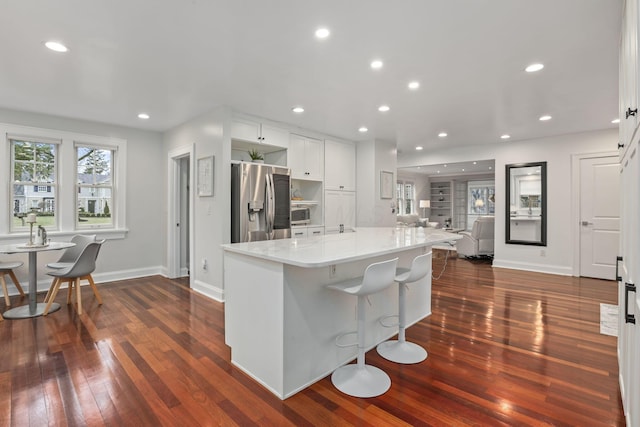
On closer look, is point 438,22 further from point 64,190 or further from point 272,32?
point 64,190

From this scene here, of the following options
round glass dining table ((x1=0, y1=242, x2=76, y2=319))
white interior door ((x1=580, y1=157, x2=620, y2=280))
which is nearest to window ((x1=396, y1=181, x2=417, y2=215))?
white interior door ((x1=580, y1=157, x2=620, y2=280))

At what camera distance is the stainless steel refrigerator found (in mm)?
4133

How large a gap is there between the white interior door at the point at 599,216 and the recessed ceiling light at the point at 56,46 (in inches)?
285

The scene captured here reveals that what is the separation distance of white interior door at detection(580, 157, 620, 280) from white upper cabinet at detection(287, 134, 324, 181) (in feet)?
14.9

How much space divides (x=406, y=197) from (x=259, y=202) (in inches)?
337

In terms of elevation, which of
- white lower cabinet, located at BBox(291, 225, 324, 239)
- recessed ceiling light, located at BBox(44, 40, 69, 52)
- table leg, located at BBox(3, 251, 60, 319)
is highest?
recessed ceiling light, located at BBox(44, 40, 69, 52)

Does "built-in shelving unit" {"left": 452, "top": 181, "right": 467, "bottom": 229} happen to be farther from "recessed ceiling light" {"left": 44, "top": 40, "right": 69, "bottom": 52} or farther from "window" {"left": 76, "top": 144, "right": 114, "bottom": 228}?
"recessed ceiling light" {"left": 44, "top": 40, "right": 69, "bottom": 52}

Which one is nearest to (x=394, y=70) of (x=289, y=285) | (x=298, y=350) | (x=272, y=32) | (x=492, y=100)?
(x=272, y=32)

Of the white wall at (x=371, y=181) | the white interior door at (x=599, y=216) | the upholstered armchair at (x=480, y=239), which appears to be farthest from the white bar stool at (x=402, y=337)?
the upholstered armchair at (x=480, y=239)

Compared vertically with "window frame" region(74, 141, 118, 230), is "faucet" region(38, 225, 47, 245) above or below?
below

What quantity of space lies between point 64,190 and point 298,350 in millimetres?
4564

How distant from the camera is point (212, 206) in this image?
4246 millimetres

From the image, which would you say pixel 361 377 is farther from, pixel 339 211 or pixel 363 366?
pixel 339 211

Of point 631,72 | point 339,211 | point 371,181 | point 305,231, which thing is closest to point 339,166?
point 371,181
